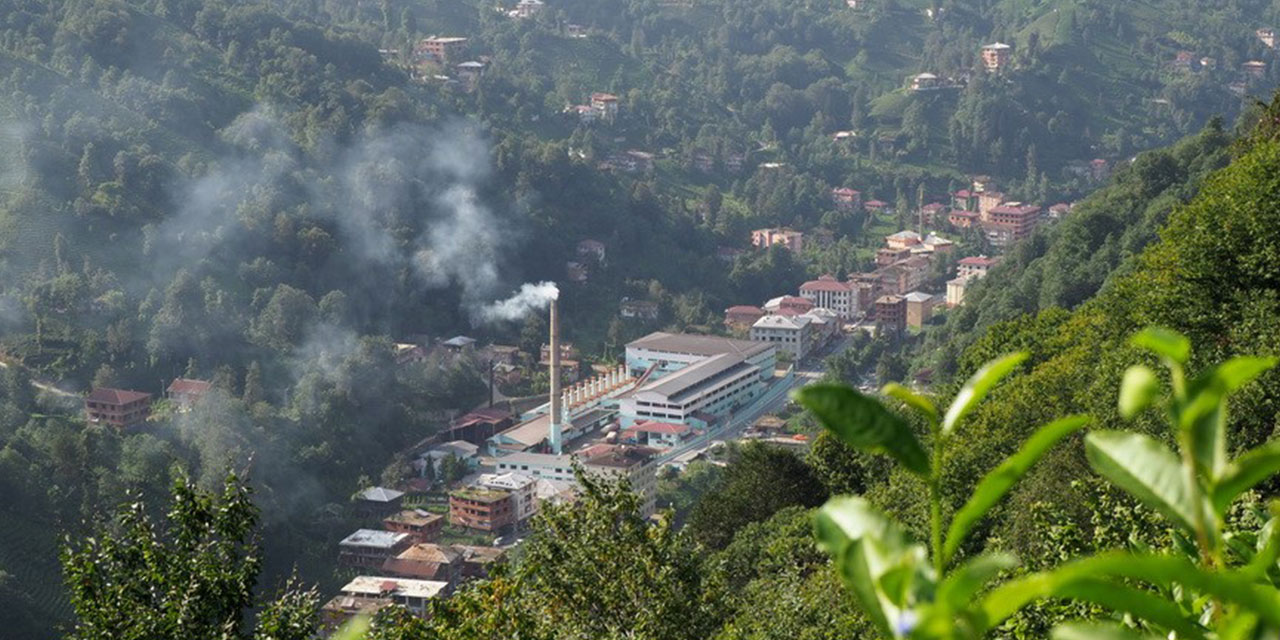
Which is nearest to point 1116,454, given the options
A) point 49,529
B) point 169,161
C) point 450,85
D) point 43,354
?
point 49,529

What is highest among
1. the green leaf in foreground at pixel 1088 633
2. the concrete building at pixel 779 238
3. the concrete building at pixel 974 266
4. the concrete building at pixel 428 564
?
the green leaf in foreground at pixel 1088 633

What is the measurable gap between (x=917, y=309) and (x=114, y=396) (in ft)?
68.7

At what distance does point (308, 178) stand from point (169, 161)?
337 centimetres

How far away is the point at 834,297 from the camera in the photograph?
4056 centimetres

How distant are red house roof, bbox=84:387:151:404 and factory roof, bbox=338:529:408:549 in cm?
543

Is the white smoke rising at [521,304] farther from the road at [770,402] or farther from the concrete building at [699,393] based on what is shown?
the road at [770,402]

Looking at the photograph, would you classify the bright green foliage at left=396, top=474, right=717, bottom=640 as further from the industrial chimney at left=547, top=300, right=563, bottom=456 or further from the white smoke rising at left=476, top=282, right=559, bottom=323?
the white smoke rising at left=476, top=282, right=559, bottom=323

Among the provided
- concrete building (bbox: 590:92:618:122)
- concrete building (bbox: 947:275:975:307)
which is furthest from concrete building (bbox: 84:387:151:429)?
concrete building (bbox: 590:92:618:122)

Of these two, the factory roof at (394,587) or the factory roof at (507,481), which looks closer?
the factory roof at (394,587)

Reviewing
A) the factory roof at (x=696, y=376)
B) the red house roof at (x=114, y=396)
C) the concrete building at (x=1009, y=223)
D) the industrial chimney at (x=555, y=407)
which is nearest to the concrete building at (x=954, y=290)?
the concrete building at (x=1009, y=223)

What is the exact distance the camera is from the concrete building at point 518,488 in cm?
2497

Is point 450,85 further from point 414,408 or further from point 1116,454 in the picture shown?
point 1116,454

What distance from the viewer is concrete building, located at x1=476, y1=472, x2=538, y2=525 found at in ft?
81.9

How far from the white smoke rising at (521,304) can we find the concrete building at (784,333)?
508cm
